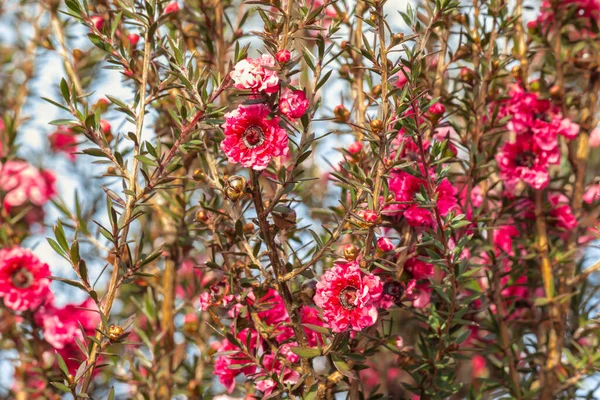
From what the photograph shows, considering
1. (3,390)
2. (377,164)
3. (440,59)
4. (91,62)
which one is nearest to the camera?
(377,164)

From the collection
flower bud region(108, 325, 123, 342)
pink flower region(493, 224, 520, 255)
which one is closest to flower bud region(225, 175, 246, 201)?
flower bud region(108, 325, 123, 342)

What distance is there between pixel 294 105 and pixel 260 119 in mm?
66

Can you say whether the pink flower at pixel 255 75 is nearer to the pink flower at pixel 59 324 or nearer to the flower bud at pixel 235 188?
the flower bud at pixel 235 188

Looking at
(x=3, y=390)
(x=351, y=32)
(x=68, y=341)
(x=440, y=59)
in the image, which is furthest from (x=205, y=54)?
(x=3, y=390)

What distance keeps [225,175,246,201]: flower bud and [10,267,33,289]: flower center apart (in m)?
0.73

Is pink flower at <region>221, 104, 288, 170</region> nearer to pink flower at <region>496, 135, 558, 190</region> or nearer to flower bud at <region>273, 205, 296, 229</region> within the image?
flower bud at <region>273, 205, 296, 229</region>

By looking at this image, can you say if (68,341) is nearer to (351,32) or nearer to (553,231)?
(351,32)

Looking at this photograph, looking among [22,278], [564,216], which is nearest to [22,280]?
[22,278]

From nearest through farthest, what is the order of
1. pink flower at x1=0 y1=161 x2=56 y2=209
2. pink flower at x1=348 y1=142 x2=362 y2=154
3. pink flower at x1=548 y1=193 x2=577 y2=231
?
pink flower at x1=348 y1=142 x2=362 y2=154, pink flower at x1=548 y1=193 x2=577 y2=231, pink flower at x1=0 y1=161 x2=56 y2=209

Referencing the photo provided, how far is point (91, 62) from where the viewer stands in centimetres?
212

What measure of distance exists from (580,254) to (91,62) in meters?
1.50

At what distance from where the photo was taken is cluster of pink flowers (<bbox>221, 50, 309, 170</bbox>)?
1082 millimetres

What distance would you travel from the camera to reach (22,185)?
87.3 inches

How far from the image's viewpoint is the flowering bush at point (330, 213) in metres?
1.15
